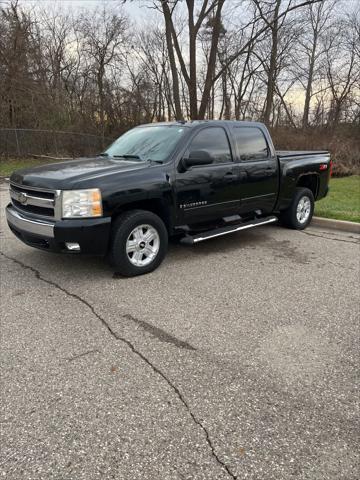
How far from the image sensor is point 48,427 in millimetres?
2373

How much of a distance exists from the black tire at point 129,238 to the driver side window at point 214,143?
1.19 meters

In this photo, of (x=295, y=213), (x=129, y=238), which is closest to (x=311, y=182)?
(x=295, y=213)

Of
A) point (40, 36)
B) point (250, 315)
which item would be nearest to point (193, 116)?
point (40, 36)

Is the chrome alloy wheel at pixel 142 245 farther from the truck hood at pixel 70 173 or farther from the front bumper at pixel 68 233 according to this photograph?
the truck hood at pixel 70 173

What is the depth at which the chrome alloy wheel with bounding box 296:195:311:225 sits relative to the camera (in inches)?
284

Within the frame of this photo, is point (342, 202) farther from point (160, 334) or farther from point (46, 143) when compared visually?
point (46, 143)

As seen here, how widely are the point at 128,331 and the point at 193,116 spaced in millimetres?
17290

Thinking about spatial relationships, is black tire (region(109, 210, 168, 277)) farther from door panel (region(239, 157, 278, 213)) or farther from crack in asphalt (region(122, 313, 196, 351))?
door panel (region(239, 157, 278, 213))

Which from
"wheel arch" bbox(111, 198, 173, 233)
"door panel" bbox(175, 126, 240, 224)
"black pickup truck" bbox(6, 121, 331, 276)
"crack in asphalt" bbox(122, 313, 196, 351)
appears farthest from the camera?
"door panel" bbox(175, 126, 240, 224)

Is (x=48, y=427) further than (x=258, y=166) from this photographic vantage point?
No

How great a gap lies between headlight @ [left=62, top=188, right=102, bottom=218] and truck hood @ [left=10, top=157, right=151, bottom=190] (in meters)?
0.09

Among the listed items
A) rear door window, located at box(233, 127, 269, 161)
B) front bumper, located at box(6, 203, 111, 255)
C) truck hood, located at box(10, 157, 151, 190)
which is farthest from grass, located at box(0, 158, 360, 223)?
front bumper, located at box(6, 203, 111, 255)

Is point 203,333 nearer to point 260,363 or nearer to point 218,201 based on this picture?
point 260,363

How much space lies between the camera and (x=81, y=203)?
4293mm
